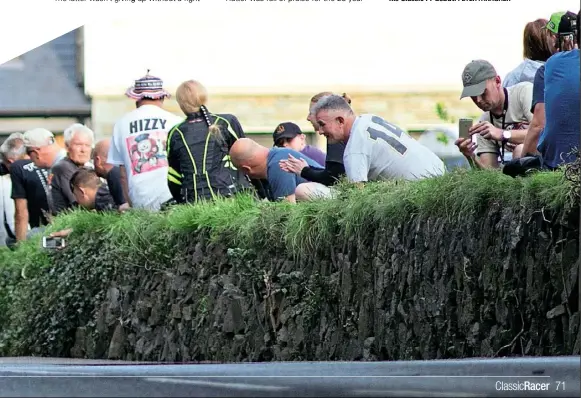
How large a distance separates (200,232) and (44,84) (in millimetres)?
21196

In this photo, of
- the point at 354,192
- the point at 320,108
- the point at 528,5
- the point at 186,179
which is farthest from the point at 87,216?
the point at 528,5

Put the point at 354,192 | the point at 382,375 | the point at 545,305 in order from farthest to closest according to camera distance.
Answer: the point at 354,192, the point at 545,305, the point at 382,375

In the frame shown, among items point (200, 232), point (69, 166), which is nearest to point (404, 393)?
point (200, 232)

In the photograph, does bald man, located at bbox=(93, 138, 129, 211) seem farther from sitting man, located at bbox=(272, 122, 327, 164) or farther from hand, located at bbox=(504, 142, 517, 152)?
hand, located at bbox=(504, 142, 517, 152)

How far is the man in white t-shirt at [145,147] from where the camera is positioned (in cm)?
1314

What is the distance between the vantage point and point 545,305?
7410 millimetres

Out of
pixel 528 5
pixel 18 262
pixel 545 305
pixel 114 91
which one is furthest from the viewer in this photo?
pixel 114 91

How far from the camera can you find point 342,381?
577 cm

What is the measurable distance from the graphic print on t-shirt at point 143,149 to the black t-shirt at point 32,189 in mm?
2597

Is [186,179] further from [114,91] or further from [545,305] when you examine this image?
[114,91]

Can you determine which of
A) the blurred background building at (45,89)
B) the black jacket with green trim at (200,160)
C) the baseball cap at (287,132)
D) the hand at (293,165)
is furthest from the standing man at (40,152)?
the blurred background building at (45,89)

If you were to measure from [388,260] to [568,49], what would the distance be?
1.58 meters

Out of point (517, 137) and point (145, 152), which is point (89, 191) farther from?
point (517, 137)

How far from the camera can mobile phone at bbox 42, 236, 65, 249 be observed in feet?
43.7
